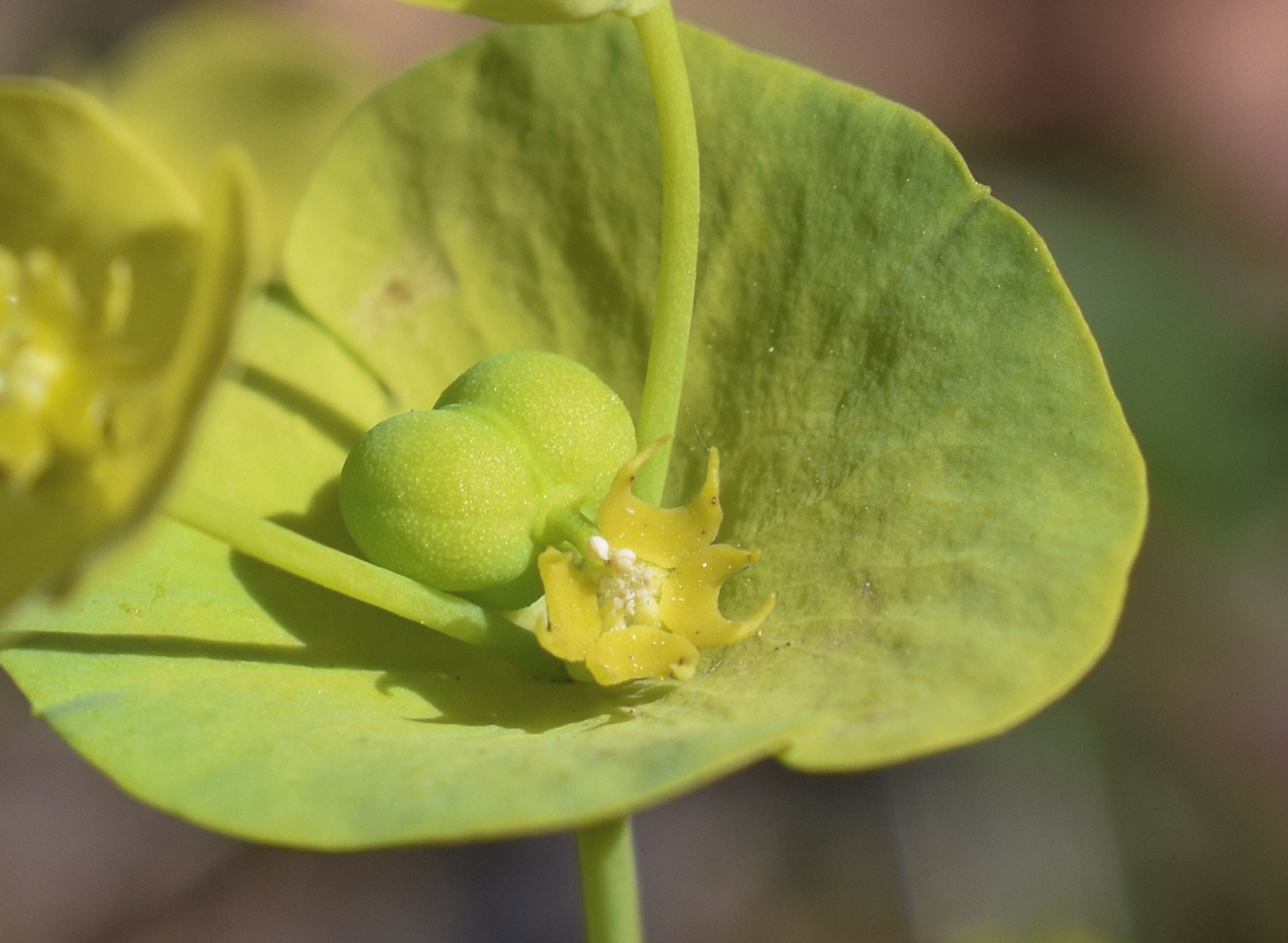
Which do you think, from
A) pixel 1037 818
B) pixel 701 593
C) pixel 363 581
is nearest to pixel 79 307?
pixel 363 581

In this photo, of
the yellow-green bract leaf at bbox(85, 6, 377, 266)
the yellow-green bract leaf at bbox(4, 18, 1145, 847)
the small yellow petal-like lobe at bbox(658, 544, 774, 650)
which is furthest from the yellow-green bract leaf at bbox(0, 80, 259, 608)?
the yellow-green bract leaf at bbox(85, 6, 377, 266)

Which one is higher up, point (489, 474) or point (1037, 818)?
point (489, 474)

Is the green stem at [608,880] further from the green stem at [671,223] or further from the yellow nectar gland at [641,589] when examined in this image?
the green stem at [671,223]

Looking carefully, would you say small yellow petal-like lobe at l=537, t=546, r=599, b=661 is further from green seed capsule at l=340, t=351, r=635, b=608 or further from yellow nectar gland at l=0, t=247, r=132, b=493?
yellow nectar gland at l=0, t=247, r=132, b=493

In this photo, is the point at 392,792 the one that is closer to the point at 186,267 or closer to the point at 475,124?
the point at 186,267

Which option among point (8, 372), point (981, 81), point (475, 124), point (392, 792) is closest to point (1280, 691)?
point (981, 81)

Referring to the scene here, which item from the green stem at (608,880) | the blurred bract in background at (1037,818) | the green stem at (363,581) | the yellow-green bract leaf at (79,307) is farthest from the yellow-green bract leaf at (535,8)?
the blurred bract in background at (1037,818)

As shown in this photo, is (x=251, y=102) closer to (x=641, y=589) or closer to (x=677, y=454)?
(x=677, y=454)
